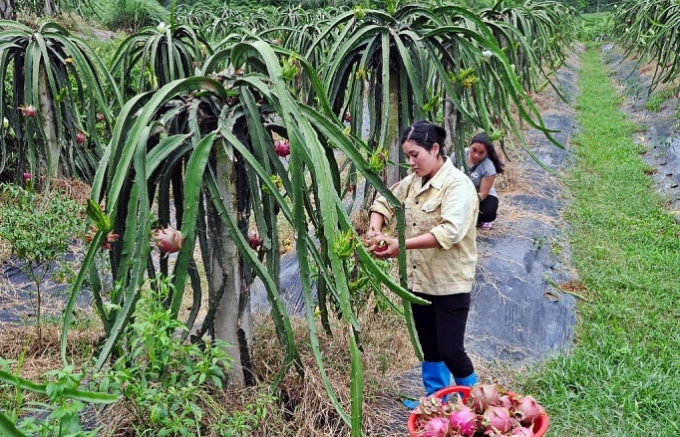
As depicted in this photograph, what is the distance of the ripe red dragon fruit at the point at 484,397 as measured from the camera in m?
1.67

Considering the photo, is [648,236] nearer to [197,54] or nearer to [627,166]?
[627,166]

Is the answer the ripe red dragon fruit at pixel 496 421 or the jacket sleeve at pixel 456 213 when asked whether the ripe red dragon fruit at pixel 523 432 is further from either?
the jacket sleeve at pixel 456 213

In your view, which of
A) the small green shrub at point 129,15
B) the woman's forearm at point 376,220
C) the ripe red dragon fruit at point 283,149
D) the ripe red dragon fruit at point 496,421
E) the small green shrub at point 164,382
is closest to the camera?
the small green shrub at point 164,382

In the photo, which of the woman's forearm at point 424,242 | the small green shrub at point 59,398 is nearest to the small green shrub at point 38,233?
the small green shrub at point 59,398

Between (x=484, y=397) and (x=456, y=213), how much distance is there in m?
0.68

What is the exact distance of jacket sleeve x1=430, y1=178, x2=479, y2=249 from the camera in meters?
2.10

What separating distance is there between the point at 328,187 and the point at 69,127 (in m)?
2.76

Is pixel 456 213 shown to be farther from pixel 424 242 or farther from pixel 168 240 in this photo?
pixel 168 240

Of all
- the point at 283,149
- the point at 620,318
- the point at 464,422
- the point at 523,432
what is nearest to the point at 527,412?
the point at 523,432

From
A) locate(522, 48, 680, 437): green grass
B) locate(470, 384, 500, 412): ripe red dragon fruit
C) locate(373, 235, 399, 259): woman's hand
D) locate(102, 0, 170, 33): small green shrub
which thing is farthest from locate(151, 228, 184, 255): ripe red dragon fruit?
locate(102, 0, 170, 33): small green shrub

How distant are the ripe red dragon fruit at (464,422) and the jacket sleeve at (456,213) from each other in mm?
630

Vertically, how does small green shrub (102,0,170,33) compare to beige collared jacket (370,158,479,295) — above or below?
above

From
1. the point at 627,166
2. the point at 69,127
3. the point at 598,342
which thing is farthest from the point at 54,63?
the point at 627,166

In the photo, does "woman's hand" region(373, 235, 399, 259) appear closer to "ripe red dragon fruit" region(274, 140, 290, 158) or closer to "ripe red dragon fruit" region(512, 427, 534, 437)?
"ripe red dragon fruit" region(274, 140, 290, 158)
